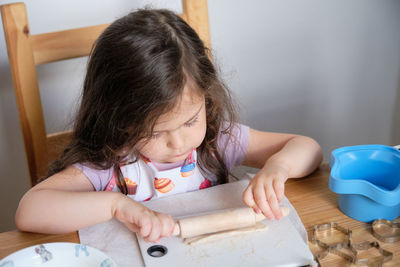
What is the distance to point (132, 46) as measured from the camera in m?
0.75

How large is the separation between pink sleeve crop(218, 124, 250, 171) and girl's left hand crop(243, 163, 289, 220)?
195 millimetres

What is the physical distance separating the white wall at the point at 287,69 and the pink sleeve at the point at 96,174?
0.55 metres

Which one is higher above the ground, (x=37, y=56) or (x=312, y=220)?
(x=37, y=56)

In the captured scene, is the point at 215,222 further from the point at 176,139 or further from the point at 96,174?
the point at 96,174

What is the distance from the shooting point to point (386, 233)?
2.29ft

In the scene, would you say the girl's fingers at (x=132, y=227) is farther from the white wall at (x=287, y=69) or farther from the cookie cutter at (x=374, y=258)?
the white wall at (x=287, y=69)

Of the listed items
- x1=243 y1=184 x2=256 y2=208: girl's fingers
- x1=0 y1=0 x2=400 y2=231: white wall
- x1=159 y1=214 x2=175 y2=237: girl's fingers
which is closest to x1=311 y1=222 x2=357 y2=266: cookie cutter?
x1=243 y1=184 x2=256 y2=208: girl's fingers

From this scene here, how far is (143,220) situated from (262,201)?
19 centimetres

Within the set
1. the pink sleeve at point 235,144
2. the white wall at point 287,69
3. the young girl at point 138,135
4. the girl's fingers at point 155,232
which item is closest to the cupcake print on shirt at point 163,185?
the young girl at point 138,135

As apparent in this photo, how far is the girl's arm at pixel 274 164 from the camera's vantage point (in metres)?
0.74

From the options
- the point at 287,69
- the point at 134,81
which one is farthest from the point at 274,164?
the point at 287,69

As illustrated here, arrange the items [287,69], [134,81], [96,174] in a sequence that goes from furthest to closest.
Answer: [287,69], [96,174], [134,81]

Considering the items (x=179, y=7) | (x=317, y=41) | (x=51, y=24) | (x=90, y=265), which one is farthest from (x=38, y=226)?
(x=317, y=41)

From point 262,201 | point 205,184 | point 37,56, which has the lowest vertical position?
point 205,184
